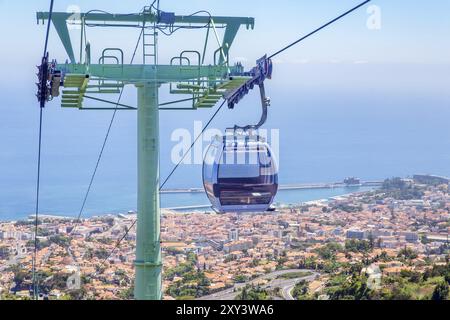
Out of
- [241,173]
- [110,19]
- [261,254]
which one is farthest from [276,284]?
[110,19]

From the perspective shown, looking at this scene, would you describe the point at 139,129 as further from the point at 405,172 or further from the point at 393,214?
the point at 405,172

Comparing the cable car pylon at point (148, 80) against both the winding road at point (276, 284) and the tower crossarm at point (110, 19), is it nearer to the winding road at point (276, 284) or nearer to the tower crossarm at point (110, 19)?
the tower crossarm at point (110, 19)

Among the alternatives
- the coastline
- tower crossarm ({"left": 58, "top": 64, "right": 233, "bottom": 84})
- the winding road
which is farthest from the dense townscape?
tower crossarm ({"left": 58, "top": 64, "right": 233, "bottom": 84})

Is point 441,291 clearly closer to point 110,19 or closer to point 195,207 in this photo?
point 110,19

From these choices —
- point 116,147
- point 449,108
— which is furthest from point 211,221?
point 449,108

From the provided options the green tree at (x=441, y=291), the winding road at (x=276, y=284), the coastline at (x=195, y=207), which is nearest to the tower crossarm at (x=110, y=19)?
the green tree at (x=441, y=291)
